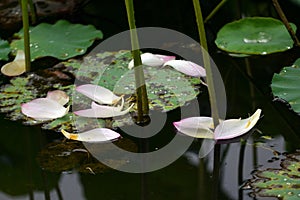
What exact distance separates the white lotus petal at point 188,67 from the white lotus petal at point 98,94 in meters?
0.17

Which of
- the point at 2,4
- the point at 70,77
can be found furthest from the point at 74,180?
the point at 2,4

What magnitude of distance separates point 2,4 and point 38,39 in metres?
0.25

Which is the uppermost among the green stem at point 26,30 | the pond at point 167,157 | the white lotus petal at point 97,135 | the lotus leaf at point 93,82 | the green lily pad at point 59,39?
the green stem at point 26,30

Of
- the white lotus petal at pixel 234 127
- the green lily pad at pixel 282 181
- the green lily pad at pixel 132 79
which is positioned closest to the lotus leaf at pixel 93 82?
the green lily pad at pixel 132 79

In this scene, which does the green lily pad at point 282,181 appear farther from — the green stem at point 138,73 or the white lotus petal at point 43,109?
the white lotus petal at point 43,109

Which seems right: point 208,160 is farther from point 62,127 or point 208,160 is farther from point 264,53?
point 264,53

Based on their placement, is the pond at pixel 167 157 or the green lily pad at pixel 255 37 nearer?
the pond at pixel 167 157

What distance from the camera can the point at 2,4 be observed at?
182 centimetres

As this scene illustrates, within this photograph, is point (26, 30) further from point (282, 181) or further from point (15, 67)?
point (282, 181)

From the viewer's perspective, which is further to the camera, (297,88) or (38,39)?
(38,39)

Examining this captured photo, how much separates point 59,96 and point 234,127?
408 millimetres

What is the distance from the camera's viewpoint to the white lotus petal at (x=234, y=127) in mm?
1213

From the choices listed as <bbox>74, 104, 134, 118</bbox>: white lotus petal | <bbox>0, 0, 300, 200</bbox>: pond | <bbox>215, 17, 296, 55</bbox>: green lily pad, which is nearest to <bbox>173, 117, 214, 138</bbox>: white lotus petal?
<bbox>0, 0, 300, 200</bbox>: pond

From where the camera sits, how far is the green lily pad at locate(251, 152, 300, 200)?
1.02 m
